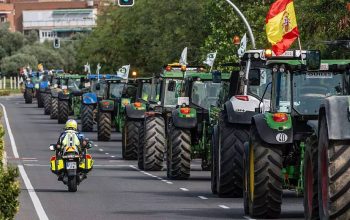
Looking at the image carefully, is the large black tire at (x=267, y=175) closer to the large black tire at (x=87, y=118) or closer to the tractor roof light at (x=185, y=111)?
the tractor roof light at (x=185, y=111)

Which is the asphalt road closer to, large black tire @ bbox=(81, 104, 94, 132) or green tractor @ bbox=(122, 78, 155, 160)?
green tractor @ bbox=(122, 78, 155, 160)

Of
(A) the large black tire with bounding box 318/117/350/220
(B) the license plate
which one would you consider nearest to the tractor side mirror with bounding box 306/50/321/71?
(A) the large black tire with bounding box 318/117/350/220

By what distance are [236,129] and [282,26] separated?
4.12m

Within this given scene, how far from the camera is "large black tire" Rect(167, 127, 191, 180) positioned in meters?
29.8

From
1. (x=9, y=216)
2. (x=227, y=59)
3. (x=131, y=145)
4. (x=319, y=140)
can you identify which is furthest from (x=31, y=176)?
(x=227, y=59)

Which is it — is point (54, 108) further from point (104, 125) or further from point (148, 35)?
point (104, 125)

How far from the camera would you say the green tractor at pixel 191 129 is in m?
29.8

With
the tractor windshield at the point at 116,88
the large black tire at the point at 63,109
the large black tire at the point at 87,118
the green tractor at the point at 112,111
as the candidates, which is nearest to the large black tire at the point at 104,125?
the green tractor at the point at 112,111

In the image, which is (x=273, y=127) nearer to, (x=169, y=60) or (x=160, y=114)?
(x=160, y=114)

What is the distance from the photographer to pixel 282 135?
19703 millimetres

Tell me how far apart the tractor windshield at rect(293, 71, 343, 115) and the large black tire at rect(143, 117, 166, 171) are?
42.2ft

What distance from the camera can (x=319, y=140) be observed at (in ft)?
50.4

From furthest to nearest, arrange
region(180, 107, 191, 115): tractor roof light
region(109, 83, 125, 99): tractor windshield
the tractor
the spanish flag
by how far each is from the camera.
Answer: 1. region(109, 83, 125, 99): tractor windshield
2. region(180, 107, 191, 115): tractor roof light
3. the spanish flag
4. the tractor

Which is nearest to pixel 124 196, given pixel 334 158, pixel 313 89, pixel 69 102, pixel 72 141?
pixel 72 141
